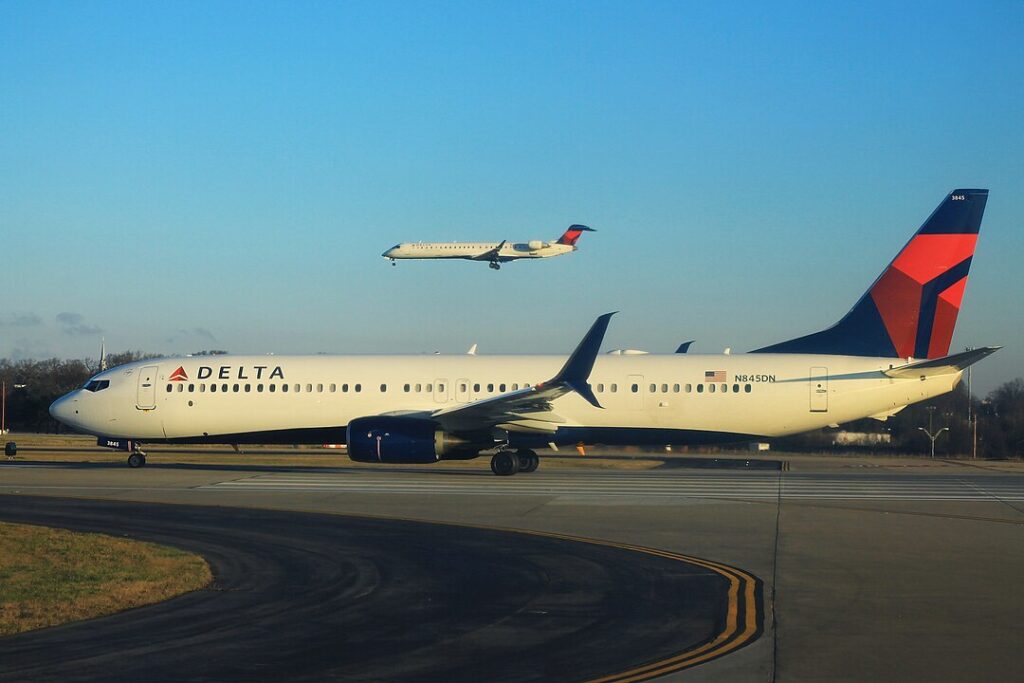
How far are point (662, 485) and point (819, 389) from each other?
6.80 metres

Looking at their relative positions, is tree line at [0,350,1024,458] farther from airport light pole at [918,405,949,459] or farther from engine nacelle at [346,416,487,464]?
engine nacelle at [346,416,487,464]

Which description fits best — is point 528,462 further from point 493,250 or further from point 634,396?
point 493,250

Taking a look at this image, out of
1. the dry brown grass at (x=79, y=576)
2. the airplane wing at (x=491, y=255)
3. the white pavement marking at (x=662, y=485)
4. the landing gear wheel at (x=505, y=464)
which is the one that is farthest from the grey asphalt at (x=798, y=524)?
the airplane wing at (x=491, y=255)

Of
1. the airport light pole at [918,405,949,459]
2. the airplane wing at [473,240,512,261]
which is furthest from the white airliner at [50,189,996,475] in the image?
the airplane wing at [473,240,512,261]

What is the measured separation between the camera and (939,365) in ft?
99.8

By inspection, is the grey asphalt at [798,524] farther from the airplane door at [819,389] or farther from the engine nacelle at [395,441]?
the airplane door at [819,389]

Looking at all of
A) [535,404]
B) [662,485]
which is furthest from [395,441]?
[662,485]

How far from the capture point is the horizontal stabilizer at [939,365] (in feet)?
95.6

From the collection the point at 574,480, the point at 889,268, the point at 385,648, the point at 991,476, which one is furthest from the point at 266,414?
the point at 385,648

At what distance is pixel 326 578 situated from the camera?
13.7 metres

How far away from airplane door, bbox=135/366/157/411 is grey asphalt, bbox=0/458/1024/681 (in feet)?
6.85

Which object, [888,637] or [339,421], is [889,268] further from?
[888,637]

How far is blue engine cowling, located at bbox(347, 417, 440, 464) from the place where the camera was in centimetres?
2981

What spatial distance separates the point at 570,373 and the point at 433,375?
5665mm
